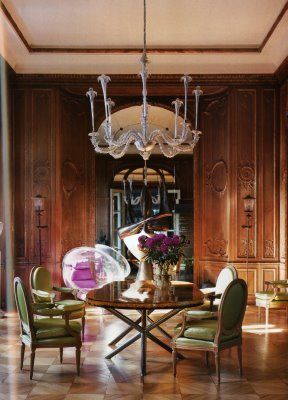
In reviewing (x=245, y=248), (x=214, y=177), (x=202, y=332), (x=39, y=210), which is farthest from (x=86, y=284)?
(x=202, y=332)

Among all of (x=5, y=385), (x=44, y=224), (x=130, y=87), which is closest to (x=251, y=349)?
(x=5, y=385)

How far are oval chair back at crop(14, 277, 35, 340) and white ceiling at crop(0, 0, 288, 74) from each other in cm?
360

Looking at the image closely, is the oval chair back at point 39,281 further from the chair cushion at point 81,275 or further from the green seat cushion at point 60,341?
the chair cushion at point 81,275

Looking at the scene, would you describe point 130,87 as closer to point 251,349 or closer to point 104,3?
point 104,3

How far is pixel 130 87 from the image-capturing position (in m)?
9.10

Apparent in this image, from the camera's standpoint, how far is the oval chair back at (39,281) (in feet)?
20.8

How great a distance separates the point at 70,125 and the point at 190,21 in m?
3.16

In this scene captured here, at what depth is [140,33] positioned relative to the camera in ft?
25.1

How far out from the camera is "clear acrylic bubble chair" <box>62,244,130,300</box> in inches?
329

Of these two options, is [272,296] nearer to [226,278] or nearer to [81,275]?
[226,278]

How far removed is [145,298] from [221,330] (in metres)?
A: 0.74

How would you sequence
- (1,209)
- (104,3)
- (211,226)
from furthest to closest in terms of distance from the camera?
(211,226), (1,209), (104,3)

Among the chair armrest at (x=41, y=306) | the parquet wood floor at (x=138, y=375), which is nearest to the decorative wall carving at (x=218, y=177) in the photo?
the parquet wood floor at (x=138, y=375)

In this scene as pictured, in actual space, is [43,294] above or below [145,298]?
below
